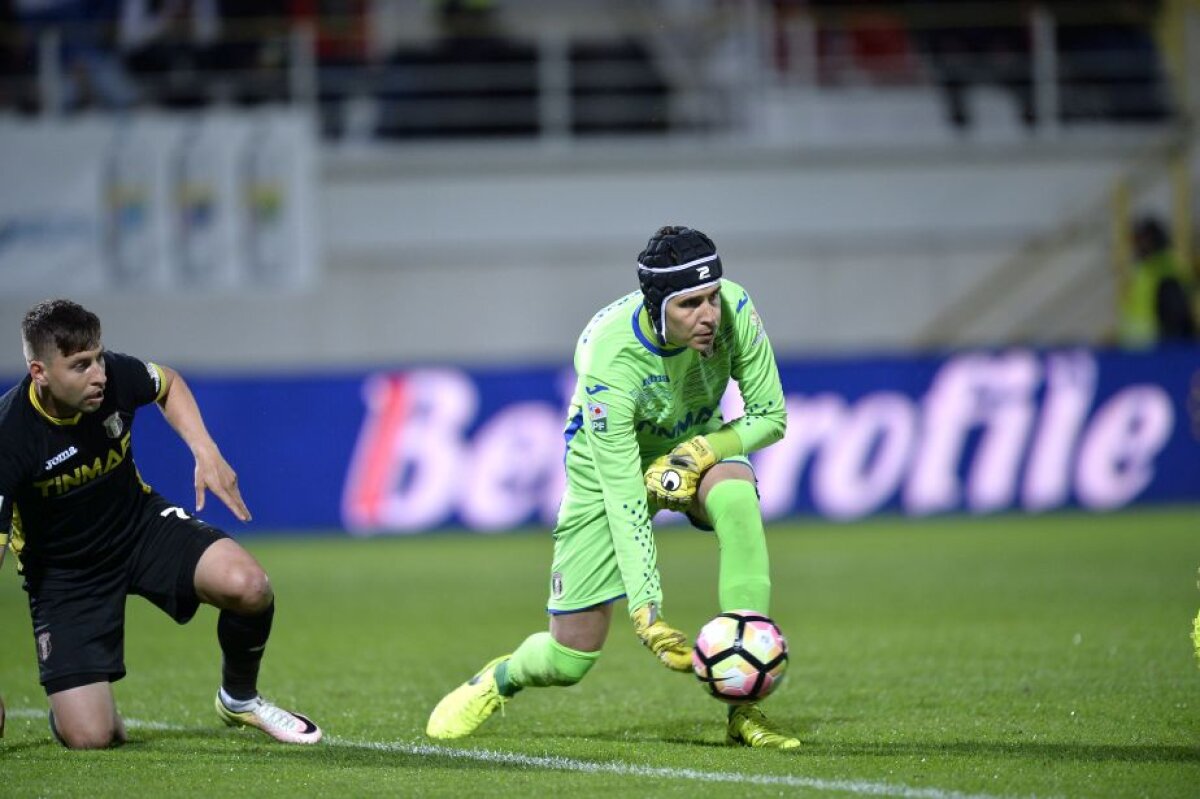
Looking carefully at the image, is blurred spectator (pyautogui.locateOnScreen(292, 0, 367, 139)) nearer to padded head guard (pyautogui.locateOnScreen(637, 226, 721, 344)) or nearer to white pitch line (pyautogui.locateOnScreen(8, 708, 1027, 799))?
white pitch line (pyautogui.locateOnScreen(8, 708, 1027, 799))

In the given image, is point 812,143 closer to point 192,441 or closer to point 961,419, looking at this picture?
point 961,419

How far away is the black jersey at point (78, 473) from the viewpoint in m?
6.46

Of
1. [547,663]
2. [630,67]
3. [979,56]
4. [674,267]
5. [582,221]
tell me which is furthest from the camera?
[979,56]

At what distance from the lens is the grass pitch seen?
5.82m

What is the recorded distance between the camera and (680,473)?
20.9ft

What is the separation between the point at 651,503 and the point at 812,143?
1355cm

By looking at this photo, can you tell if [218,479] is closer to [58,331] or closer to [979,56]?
[58,331]

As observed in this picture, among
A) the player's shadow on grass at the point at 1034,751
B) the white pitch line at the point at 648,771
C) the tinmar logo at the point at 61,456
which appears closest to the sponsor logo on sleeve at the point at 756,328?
the player's shadow on grass at the point at 1034,751

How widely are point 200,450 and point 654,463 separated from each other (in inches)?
67.2

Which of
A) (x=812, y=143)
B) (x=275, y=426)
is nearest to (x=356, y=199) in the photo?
(x=275, y=426)

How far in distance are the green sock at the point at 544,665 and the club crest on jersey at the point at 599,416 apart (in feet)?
3.02

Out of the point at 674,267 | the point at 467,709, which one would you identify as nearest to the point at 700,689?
the point at 467,709

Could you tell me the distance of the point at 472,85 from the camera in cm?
1952

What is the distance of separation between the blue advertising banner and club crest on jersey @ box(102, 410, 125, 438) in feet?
32.1
